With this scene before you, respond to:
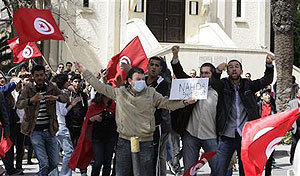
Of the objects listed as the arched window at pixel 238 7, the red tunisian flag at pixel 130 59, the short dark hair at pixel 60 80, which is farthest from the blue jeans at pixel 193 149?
the arched window at pixel 238 7

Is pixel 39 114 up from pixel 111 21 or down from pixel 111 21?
down

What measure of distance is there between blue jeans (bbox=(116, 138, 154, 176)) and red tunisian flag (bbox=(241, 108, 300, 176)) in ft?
4.13

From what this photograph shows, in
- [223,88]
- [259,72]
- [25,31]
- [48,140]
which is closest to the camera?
[223,88]

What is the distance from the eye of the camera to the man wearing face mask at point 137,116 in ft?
25.4

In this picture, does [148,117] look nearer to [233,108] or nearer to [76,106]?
[233,108]

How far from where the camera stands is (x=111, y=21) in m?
26.5

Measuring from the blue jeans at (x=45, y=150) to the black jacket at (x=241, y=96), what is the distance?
2.61 metres

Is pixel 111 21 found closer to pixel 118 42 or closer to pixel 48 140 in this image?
pixel 118 42

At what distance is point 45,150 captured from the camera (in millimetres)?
9391

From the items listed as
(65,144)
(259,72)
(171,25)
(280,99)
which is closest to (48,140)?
(65,144)

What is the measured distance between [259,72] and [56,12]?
885cm

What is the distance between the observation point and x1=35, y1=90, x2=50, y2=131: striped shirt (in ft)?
30.7

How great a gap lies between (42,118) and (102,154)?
3.67ft

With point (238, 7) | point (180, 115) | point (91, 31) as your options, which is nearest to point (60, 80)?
point (180, 115)
